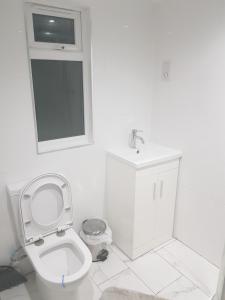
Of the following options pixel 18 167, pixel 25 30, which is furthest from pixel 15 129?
pixel 25 30

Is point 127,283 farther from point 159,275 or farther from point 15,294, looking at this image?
point 15,294

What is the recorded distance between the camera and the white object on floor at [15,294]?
171 cm

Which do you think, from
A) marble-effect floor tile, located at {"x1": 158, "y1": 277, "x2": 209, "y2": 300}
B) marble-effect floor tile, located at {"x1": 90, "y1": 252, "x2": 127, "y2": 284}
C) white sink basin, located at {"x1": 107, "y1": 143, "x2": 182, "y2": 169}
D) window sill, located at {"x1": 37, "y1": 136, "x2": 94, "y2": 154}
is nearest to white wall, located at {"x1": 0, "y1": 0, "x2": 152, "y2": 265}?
window sill, located at {"x1": 37, "y1": 136, "x2": 94, "y2": 154}

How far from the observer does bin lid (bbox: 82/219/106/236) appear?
2064mm

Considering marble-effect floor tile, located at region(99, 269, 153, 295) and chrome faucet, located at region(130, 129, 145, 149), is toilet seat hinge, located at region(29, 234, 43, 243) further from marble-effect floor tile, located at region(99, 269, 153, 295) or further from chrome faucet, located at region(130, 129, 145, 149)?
chrome faucet, located at region(130, 129, 145, 149)

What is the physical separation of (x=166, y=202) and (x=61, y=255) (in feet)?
3.37

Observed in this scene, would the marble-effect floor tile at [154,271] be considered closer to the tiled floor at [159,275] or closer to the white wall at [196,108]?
the tiled floor at [159,275]

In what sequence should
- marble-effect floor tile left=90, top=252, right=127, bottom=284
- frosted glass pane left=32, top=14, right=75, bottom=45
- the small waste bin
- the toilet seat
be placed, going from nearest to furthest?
the toilet seat
frosted glass pane left=32, top=14, right=75, bottom=45
marble-effect floor tile left=90, top=252, right=127, bottom=284
the small waste bin

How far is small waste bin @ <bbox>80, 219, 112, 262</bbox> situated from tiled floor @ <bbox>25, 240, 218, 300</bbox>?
7 centimetres

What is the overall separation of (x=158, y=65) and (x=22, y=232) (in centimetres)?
186

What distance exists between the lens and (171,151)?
86.4 inches

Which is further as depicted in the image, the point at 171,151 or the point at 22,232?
the point at 171,151

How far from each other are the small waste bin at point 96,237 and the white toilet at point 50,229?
0.28 metres

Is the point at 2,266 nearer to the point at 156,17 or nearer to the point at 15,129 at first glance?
the point at 15,129
